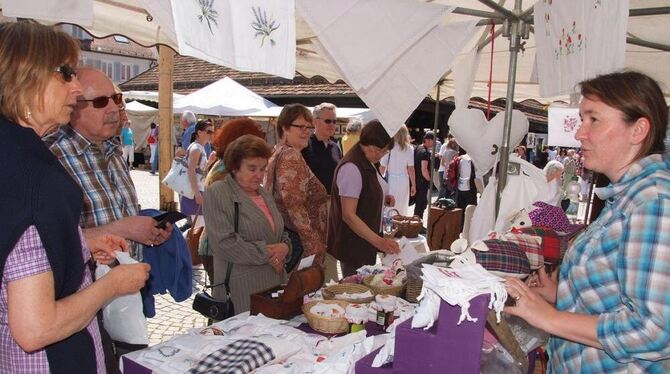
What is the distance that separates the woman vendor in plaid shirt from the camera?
1.21m

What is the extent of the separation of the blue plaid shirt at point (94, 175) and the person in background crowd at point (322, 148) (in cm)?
228

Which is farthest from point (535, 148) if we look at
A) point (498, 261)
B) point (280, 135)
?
point (498, 261)

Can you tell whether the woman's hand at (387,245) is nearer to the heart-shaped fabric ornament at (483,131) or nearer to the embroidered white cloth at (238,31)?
the heart-shaped fabric ornament at (483,131)

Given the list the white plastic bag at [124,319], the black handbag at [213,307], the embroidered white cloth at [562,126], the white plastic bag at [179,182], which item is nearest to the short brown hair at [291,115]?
the black handbag at [213,307]

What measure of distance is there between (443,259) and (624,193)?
3.28ft

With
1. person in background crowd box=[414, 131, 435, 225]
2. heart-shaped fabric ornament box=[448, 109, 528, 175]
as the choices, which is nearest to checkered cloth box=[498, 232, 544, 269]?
heart-shaped fabric ornament box=[448, 109, 528, 175]

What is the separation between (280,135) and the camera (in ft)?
12.1

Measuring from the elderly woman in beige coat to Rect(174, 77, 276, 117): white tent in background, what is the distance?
20.8 feet

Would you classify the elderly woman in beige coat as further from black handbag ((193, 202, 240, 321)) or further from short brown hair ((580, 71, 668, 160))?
short brown hair ((580, 71, 668, 160))

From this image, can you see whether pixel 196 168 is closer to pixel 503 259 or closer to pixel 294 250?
pixel 294 250

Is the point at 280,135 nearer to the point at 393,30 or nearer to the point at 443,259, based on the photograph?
the point at 393,30

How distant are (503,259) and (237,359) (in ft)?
3.22

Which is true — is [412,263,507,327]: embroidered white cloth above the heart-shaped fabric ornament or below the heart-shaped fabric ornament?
below

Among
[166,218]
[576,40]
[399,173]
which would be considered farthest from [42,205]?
[399,173]
